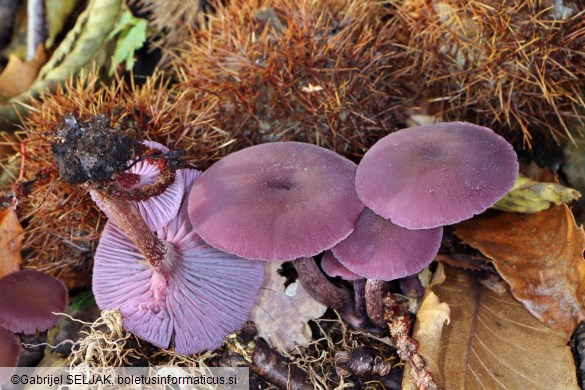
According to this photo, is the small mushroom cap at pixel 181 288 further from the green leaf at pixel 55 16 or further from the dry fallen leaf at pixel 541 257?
the green leaf at pixel 55 16

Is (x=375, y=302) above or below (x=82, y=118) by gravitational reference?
below

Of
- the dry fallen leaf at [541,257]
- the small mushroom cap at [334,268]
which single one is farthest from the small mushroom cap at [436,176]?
the dry fallen leaf at [541,257]

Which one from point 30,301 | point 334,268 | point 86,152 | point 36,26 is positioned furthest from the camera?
point 36,26

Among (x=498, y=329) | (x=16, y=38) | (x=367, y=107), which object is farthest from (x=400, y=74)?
(x=16, y=38)

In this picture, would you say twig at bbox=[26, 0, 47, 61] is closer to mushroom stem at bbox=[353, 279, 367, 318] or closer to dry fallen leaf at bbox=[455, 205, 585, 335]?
mushroom stem at bbox=[353, 279, 367, 318]

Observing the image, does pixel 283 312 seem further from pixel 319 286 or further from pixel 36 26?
pixel 36 26

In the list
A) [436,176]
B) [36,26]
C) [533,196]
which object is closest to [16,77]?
[36,26]

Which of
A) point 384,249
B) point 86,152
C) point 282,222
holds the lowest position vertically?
point 384,249
